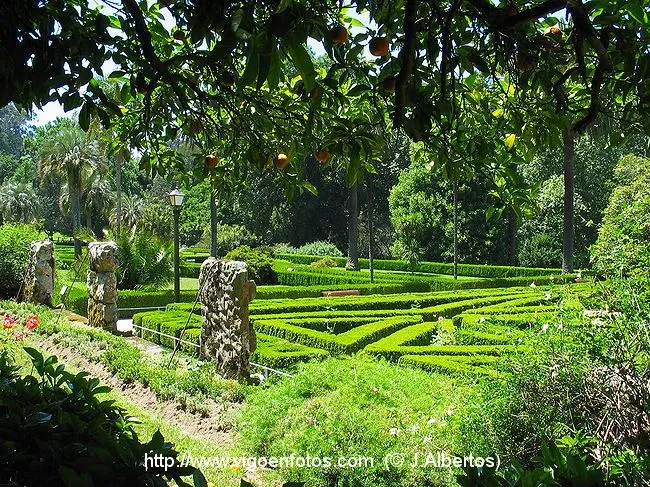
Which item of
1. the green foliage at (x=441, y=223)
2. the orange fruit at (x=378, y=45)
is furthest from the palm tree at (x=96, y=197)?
the orange fruit at (x=378, y=45)

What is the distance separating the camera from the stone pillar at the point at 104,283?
1116 centimetres

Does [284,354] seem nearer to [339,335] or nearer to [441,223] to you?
[339,335]

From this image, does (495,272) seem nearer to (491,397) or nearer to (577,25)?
(491,397)

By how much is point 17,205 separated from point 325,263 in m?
26.1

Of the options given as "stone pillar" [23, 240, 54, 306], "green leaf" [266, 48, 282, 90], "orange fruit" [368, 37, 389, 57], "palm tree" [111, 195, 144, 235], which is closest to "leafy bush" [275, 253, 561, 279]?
"palm tree" [111, 195, 144, 235]

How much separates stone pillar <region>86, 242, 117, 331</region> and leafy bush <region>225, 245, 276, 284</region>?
1139 centimetres

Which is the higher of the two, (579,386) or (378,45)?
(378,45)

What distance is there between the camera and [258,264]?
23203 mm

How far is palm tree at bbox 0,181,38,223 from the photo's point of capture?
137ft

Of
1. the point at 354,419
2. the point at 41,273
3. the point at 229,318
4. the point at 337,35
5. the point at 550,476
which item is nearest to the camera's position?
the point at 550,476

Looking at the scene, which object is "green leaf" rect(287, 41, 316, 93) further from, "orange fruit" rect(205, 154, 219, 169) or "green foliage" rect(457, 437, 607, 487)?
"orange fruit" rect(205, 154, 219, 169)

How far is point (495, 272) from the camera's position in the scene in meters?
27.2

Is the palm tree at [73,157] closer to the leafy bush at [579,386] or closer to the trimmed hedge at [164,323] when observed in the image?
the trimmed hedge at [164,323]

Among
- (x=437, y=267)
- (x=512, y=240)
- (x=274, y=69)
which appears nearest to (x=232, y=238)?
(x=437, y=267)
